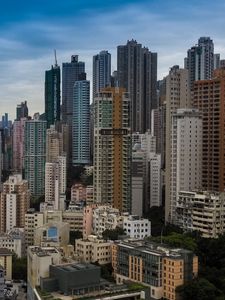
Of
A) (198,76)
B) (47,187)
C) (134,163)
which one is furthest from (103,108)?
(198,76)

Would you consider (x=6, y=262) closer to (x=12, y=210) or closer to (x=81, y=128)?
(x=12, y=210)

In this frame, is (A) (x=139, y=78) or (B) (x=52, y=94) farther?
(B) (x=52, y=94)

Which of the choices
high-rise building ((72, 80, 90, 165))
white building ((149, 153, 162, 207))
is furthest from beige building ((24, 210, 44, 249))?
high-rise building ((72, 80, 90, 165))

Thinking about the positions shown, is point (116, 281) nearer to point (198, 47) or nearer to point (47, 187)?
point (47, 187)

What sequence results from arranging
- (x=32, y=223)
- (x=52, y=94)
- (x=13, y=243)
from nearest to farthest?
(x=13, y=243), (x=32, y=223), (x=52, y=94)

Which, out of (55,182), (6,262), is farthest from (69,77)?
(6,262)

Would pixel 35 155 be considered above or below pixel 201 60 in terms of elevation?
below

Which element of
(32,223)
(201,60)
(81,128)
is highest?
(201,60)

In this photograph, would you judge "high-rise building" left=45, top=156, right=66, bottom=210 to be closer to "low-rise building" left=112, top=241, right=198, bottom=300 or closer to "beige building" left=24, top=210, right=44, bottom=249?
"beige building" left=24, top=210, right=44, bottom=249
